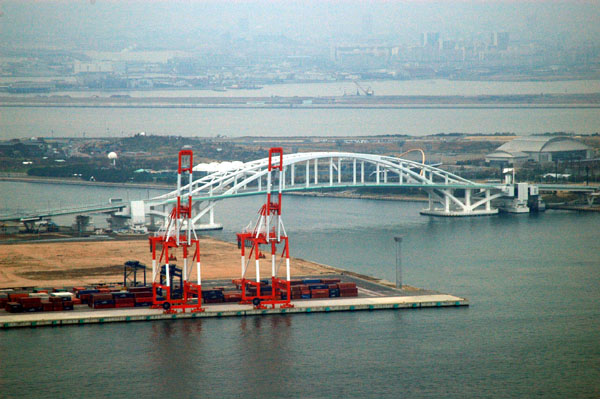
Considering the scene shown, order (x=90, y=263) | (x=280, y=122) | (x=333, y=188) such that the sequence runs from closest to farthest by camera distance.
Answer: (x=90, y=263) < (x=333, y=188) < (x=280, y=122)

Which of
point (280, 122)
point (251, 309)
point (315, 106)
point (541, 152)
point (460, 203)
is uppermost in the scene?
point (315, 106)

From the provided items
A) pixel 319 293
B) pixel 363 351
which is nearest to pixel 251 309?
pixel 319 293

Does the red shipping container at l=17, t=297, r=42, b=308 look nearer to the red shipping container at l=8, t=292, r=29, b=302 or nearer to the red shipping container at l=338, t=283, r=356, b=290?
the red shipping container at l=8, t=292, r=29, b=302

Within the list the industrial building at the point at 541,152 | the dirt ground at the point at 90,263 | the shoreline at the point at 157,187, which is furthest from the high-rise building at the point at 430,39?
the dirt ground at the point at 90,263

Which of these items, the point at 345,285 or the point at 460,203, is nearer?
the point at 345,285

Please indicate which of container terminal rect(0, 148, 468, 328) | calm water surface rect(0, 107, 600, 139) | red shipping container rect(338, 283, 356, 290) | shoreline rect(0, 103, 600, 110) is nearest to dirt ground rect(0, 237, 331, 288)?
container terminal rect(0, 148, 468, 328)

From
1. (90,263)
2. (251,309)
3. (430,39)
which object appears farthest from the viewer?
(430,39)

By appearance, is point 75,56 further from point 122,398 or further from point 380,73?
point 122,398

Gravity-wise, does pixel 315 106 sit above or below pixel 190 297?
above

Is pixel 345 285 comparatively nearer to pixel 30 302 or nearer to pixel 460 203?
pixel 30 302
